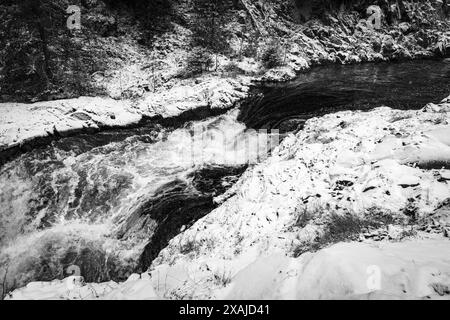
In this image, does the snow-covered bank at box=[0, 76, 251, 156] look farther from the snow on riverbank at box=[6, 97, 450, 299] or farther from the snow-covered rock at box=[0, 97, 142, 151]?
the snow on riverbank at box=[6, 97, 450, 299]

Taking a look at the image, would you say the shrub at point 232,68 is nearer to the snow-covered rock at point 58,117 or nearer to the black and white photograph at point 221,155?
the black and white photograph at point 221,155

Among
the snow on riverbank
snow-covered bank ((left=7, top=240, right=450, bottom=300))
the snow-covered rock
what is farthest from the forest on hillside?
snow-covered bank ((left=7, top=240, right=450, bottom=300))

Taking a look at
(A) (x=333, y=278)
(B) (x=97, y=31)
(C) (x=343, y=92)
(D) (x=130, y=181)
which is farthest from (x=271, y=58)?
(A) (x=333, y=278)

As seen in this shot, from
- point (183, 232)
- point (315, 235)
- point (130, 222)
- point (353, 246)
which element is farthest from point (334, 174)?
point (130, 222)

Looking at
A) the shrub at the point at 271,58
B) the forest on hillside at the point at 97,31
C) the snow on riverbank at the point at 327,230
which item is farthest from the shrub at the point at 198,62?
the snow on riverbank at the point at 327,230

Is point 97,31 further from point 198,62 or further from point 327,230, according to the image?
point 327,230
